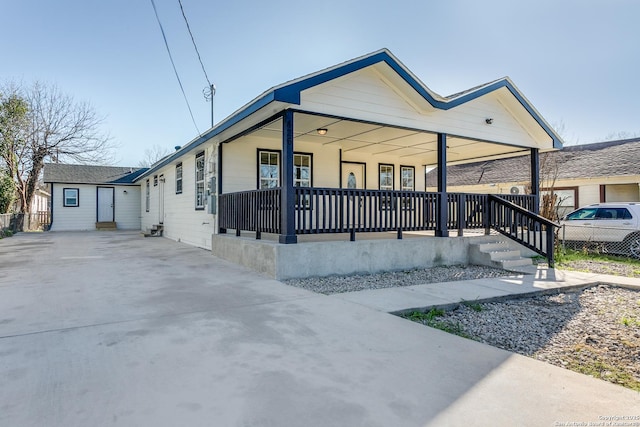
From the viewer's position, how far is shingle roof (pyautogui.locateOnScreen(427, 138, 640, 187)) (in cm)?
1503

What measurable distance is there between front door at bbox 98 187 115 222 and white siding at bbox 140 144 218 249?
19.1ft

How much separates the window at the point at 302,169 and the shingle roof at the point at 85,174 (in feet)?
44.7

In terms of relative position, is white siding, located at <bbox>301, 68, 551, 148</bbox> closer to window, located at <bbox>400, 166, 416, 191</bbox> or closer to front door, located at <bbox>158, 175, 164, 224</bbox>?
window, located at <bbox>400, 166, 416, 191</bbox>

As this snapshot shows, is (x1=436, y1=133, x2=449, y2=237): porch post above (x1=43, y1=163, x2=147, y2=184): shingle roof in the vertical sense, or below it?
below

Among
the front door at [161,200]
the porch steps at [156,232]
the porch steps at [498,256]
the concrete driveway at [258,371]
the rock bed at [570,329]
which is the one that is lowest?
the rock bed at [570,329]

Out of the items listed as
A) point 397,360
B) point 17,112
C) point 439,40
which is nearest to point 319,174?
point 439,40

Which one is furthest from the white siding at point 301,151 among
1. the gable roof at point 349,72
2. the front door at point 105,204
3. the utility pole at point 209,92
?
the front door at point 105,204

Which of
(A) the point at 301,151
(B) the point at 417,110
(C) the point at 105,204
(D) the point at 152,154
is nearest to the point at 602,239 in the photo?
(B) the point at 417,110

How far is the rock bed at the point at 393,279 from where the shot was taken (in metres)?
5.95

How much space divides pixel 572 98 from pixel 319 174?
13333mm

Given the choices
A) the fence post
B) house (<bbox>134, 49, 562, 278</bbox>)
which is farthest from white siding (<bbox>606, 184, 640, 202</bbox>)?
the fence post

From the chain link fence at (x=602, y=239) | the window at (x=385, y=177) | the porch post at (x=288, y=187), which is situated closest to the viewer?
the porch post at (x=288, y=187)

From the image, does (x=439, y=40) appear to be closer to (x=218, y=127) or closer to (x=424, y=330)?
(x=218, y=127)

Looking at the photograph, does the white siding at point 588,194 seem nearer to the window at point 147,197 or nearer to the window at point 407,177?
the window at point 407,177
